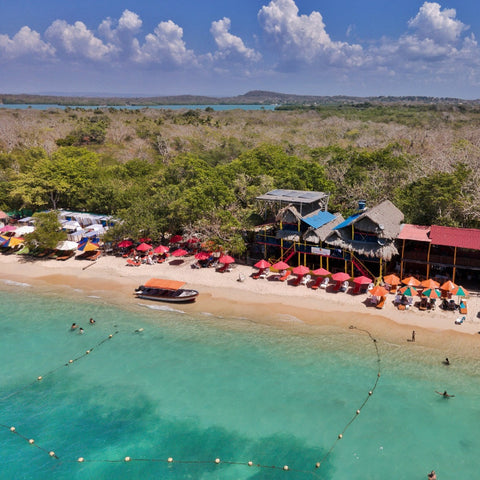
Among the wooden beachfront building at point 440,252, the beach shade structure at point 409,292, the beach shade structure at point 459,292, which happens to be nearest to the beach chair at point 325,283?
the wooden beachfront building at point 440,252

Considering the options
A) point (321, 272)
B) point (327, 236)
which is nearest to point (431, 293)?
point (321, 272)

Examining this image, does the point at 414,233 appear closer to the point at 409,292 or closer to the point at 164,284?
the point at 409,292

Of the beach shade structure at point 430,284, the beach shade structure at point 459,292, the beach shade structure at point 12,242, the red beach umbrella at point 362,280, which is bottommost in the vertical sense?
the beach shade structure at point 12,242

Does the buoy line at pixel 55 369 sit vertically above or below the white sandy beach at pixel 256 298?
below

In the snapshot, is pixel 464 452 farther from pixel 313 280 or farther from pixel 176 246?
pixel 176 246

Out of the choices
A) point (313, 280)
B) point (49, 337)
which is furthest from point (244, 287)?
point (49, 337)

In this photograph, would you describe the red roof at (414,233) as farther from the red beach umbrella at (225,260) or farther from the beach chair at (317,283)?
the red beach umbrella at (225,260)

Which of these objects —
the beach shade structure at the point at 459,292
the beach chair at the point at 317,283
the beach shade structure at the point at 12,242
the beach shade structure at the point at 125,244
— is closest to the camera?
the beach shade structure at the point at 459,292

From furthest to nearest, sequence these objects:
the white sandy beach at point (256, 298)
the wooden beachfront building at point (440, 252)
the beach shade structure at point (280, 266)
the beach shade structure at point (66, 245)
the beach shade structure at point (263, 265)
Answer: the beach shade structure at point (66, 245) → the beach shade structure at point (263, 265) → the beach shade structure at point (280, 266) → the wooden beachfront building at point (440, 252) → the white sandy beach at point (256, 298)
